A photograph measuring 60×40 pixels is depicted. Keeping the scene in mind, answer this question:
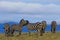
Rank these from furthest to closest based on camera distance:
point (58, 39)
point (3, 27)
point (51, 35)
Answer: point (3, 27)
point (51, 35)
point (58, 39)

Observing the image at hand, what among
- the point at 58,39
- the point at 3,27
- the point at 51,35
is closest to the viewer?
the point at 58,39

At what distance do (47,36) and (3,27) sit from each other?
19.5 feet

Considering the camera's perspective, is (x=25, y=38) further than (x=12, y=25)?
No

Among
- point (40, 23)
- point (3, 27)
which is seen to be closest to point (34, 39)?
point (40, 23)

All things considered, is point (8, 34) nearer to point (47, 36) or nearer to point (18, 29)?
point (18, 29)

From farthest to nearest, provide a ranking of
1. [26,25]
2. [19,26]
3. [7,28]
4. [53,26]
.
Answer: [53,26]
[7,28]
[26,25]
[19,26]

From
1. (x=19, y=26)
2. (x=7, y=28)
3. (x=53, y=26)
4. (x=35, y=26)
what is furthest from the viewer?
(x=53, y=26)

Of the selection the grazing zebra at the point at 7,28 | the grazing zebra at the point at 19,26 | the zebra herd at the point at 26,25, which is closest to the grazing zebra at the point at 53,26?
the zebra herd at the point at 26,25

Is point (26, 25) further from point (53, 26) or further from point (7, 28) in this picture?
point (53, 26)

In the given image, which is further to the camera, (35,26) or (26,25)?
(26,25)

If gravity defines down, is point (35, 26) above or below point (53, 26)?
above

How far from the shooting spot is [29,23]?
32781mm

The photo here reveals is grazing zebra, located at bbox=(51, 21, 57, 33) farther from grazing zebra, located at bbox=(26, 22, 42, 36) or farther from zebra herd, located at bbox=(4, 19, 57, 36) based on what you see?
grazing zebra, located at bbox=(26, 22, 42, 36)

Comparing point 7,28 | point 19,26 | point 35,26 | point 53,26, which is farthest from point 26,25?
point 53,26
